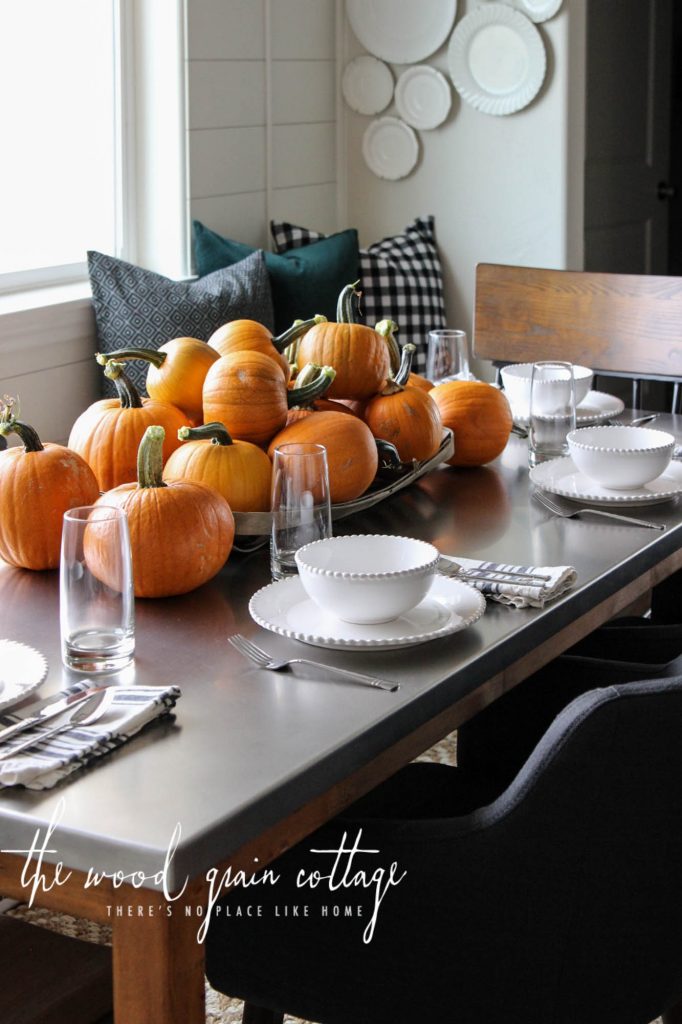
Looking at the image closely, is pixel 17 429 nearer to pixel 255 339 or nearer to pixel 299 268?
pixel 255 339

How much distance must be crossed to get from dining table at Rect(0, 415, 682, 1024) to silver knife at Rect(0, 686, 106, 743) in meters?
0.06

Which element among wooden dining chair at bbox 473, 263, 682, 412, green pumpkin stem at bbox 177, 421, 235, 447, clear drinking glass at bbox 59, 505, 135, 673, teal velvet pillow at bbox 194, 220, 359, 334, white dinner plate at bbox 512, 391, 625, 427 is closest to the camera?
clear drinking glass at bbox 59, 505, 135, 673

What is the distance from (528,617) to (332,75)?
332 centimetres

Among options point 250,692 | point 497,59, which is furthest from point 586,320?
point 497,59

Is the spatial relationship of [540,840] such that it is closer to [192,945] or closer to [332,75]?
[192,945]

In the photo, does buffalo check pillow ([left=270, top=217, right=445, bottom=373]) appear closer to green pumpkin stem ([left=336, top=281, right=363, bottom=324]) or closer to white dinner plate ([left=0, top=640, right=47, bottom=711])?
green pumpkin stem ([left=336, top=281, right=363, bottom=324])

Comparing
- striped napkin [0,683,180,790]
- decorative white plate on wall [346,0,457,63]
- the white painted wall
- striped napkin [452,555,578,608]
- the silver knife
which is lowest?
striped napkin [0,683,180,790]

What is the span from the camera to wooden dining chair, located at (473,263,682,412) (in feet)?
8.00

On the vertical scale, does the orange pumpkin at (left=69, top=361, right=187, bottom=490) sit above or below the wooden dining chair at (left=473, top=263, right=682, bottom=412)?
below

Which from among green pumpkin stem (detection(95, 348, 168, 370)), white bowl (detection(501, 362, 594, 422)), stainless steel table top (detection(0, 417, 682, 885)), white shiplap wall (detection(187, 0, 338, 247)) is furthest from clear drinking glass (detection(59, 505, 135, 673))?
white shiplap wall (detection(187, 0, 338, 247))

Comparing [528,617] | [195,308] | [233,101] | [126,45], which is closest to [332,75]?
[233,101]

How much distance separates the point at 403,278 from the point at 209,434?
8.43ft

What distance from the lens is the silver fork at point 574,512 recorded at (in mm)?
1618

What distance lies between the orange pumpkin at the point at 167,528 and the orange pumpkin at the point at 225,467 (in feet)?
0.34
